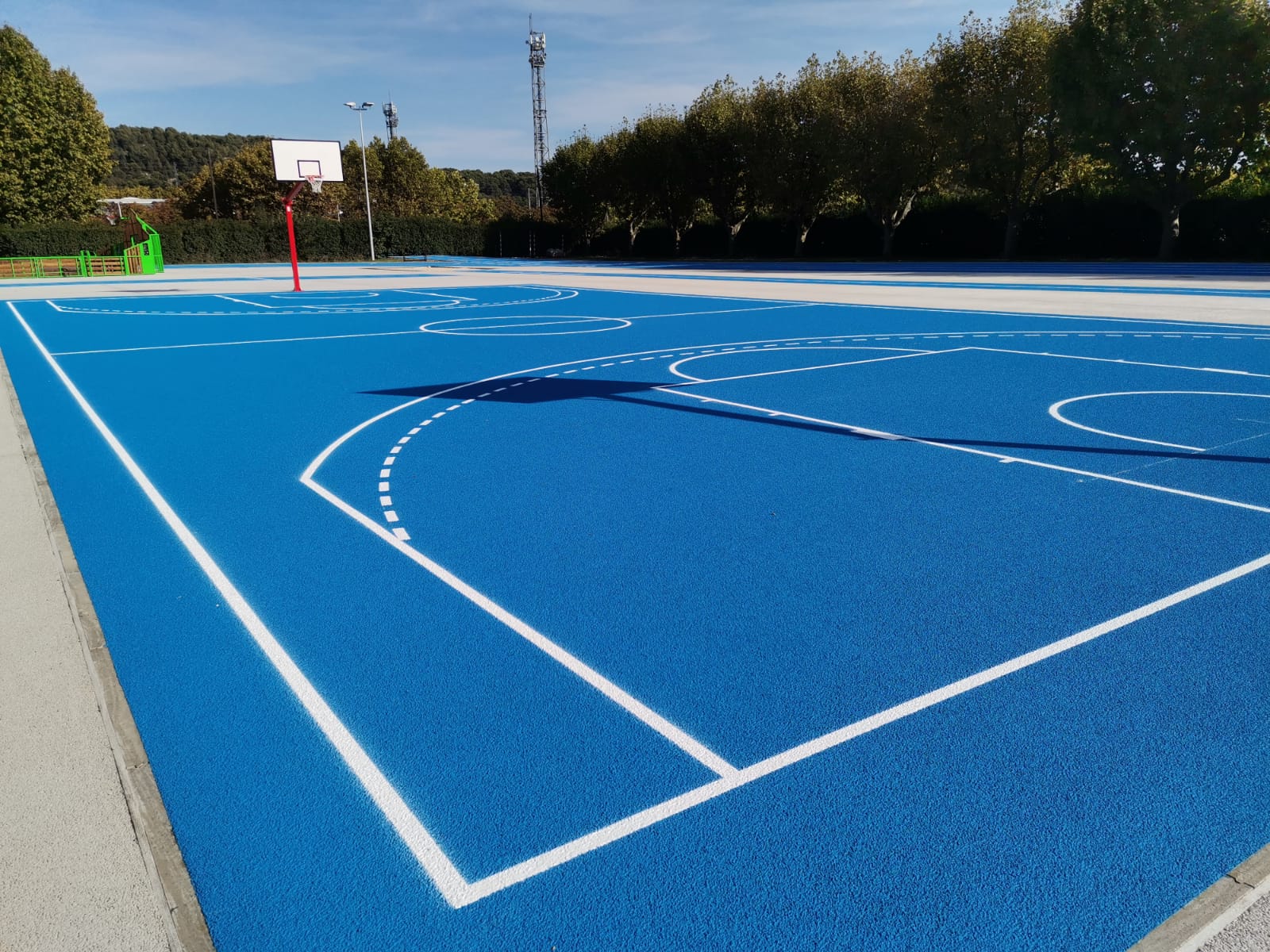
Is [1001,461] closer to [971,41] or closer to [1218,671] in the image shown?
[1218,671]

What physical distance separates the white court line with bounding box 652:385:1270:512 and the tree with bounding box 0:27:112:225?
57.9m

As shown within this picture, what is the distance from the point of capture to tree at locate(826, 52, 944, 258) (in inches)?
1731

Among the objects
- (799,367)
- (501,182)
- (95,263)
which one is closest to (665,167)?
(95,263)

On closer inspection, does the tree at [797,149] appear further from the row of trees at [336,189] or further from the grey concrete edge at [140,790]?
the grey concrete edge at [140,790]

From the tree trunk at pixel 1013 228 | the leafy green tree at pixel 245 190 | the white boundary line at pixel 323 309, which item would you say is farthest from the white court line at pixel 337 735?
the leafy green tree at pixel 245 190

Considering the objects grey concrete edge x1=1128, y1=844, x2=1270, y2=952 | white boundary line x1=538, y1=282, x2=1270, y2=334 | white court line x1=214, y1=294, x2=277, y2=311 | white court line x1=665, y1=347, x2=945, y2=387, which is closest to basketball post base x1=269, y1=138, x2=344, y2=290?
white court line x1=214, y1=294, x2=277, y2=311

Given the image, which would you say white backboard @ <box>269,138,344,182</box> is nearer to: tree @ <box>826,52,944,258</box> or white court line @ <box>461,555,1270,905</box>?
tree @ <box>826,52,944,258</box>

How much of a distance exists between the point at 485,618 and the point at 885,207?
4644cm

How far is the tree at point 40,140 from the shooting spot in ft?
175

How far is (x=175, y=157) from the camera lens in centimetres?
16700

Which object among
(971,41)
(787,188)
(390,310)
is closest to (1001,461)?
(390,310)

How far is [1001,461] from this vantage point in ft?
26.1

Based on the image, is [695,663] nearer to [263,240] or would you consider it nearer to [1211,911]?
[1211,911]

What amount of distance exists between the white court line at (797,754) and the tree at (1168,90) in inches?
1456
